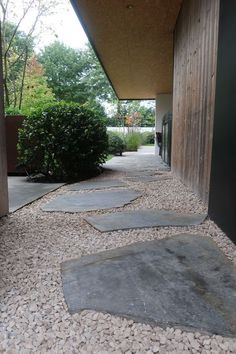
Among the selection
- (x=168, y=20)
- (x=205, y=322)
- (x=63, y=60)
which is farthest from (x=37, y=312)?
(x=63, y=60)

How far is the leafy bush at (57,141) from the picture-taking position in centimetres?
519

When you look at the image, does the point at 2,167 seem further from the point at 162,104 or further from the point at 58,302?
the point at 162,104

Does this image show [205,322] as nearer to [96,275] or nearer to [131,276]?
[131,276]

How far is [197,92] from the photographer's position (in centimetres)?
366

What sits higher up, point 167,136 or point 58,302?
point 167,136

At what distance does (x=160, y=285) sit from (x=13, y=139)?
17.6 feet

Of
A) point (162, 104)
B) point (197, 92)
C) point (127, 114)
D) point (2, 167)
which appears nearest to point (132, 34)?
point (197, 92)

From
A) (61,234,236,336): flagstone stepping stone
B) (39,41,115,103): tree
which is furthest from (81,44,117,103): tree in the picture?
(61,234,236,336): flagstone stepping stone

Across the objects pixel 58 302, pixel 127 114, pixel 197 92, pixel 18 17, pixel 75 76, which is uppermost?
pixel 75 76

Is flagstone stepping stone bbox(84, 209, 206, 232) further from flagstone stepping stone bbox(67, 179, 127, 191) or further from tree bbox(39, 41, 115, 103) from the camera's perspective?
tree bbox(39, 41, 115, 103)

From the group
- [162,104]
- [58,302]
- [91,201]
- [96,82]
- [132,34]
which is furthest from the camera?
[96,82]

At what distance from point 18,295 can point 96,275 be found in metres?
0.40

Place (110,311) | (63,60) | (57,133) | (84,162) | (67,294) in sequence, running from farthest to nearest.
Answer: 1. (63,60)
2. (84,162)
3. (57,133)
4. (67,294)
5. (110,311)

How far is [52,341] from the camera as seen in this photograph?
1.16m
